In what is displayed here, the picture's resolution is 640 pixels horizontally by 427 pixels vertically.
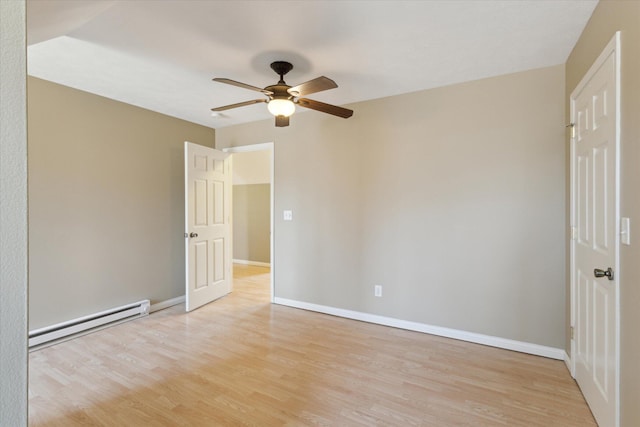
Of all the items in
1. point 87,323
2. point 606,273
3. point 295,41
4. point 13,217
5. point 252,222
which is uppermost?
point 295,41

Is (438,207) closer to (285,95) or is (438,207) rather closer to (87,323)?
(285,95)

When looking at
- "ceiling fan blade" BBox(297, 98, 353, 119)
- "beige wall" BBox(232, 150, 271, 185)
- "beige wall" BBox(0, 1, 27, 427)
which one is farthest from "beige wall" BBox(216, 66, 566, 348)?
"beige wall" BBox(0, 1, 27, 427)

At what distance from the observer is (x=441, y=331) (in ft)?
10.0

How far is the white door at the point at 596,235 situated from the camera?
5.29 feet

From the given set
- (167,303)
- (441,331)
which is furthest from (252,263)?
(441,331)

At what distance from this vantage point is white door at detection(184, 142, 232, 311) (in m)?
3.76

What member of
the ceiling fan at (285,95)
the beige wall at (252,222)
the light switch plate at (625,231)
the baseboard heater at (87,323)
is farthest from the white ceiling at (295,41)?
the beige wall at (252,222)

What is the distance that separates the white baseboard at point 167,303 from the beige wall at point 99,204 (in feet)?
0.23

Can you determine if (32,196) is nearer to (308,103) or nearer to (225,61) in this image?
(225,61)

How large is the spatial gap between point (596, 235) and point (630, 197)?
0.50 metres

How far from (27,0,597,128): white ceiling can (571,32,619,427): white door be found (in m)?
0.53

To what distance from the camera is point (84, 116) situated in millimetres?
3143

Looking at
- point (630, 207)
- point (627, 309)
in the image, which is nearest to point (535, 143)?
point (630, 207)

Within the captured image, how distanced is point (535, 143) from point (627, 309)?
1619 millimetres
